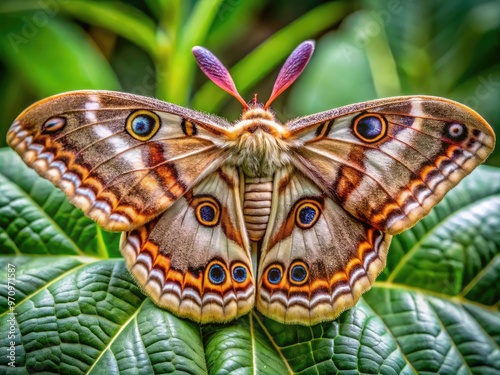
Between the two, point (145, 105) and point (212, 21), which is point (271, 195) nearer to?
point (145, 105)

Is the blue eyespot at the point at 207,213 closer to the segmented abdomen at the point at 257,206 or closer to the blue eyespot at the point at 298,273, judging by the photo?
the segmented abdomen at the point at 257,206

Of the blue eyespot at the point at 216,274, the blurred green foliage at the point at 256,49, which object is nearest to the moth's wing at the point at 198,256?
the blue eyespot at the point at 216,274

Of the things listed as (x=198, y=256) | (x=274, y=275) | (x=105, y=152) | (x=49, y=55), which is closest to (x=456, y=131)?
(x=274, y=275)

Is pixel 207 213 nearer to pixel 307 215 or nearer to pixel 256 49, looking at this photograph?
pixel 307 215

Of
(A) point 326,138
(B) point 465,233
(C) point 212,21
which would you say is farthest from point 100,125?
(B) point 465,233

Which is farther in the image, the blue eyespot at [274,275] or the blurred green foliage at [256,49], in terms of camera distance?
the blurred green foliage at [256,49]

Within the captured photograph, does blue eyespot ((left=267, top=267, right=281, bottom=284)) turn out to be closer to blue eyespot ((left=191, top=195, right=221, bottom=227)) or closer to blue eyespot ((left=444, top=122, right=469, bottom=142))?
blue eyespot ((left=191, top=195, right=221, bottom=227))
